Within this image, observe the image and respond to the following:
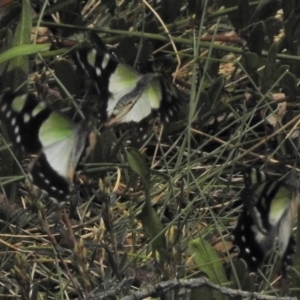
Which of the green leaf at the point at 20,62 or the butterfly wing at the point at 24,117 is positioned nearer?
the butterfly wing at the point at 24,117

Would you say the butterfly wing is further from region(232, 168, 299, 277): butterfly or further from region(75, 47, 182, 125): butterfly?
region(232, 168, 299, 277): butterfly

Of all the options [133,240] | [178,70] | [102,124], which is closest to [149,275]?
[133,240]

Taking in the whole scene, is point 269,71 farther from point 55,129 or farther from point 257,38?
point 55,129

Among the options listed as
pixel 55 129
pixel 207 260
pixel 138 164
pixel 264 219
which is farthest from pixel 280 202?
pixel 55 129

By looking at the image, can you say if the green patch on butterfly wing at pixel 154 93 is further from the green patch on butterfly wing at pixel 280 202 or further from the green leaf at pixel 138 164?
the green patch on butterfly wing at pixel 280 202

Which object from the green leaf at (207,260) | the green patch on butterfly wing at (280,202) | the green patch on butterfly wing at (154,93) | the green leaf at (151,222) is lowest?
the green leaf at (207,260)

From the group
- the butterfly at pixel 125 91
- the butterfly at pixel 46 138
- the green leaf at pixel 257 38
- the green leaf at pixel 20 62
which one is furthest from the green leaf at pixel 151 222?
the green leaf at pixel 257 38

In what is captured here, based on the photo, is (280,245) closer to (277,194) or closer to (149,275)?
(277,194)
